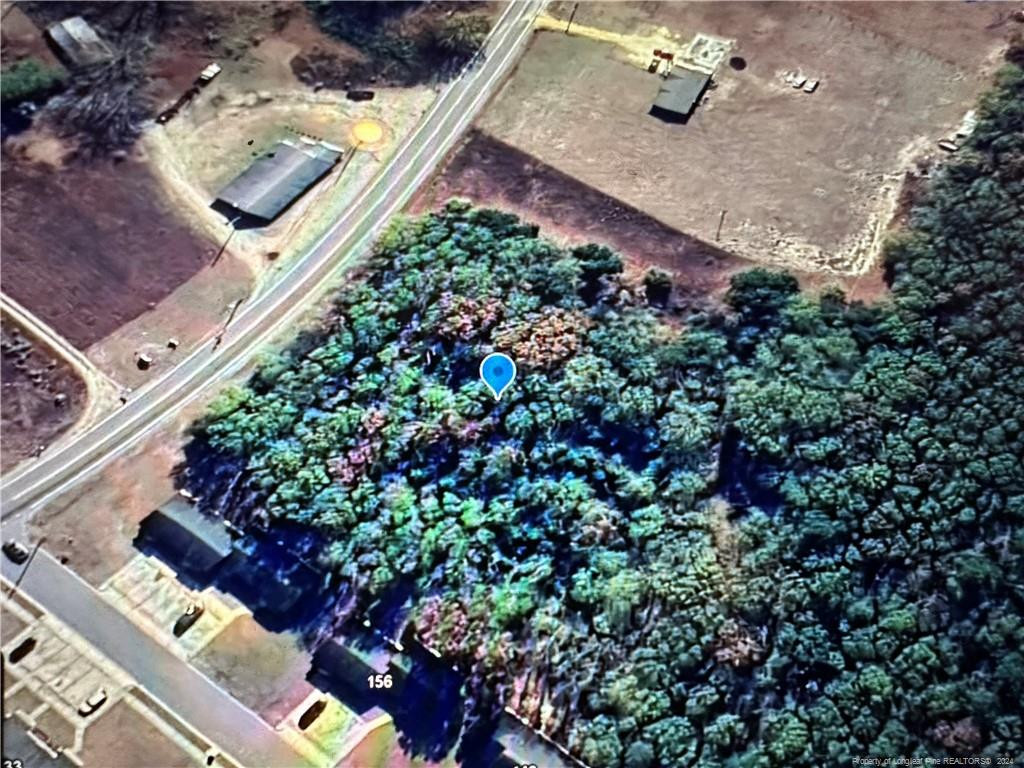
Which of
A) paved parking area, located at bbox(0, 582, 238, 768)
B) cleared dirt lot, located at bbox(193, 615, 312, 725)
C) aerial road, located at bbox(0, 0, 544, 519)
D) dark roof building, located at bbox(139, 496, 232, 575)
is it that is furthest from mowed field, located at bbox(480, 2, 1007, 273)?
paved parking area, located at bbox(0, 582, 238, 768)

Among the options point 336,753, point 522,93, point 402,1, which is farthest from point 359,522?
point 402,1

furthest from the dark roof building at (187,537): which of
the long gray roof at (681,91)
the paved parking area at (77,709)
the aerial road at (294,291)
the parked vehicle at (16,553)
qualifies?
the long gray roof at (681,91)

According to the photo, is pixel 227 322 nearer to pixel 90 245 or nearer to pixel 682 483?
pixel 90 245

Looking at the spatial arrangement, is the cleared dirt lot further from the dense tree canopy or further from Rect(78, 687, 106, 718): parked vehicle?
Rect(78, 687, 106, 718): parked vehicle

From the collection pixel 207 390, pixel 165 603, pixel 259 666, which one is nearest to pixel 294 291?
pixel 207 390

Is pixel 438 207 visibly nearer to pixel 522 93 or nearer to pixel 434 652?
pixel 522 93

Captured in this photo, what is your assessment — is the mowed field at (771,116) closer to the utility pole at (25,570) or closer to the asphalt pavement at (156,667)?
the asphalt pavement at (156,667)
